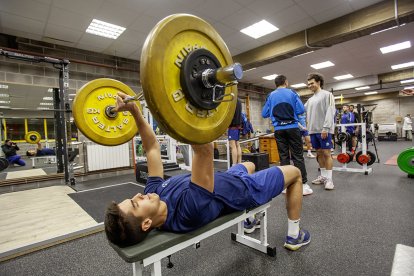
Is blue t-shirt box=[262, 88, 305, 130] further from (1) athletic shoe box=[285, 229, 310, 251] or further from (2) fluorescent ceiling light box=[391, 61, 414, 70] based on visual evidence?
(2) fluorescent ceiling light box=[391, 61, 414, 70]

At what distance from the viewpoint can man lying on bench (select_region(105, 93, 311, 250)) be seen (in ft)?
2.87

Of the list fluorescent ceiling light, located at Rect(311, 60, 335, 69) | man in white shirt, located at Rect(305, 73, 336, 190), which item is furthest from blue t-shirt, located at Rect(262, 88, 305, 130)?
fluorescent ceiling light, located at Rect(311, 60, 335, 69)

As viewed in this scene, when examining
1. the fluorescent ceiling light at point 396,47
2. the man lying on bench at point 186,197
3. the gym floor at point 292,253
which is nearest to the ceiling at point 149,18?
the fluorescent ceiling light at point 396,47

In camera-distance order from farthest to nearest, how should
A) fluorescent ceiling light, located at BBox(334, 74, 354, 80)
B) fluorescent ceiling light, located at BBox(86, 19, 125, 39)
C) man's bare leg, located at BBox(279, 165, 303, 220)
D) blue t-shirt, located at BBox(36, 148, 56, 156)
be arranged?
fluorescent ceiling light, located at BBox(334, 74, 354, 80)
blue t-shirt, located at BBox(36, 148, 56, 156)
fluorescent ceiling light, located at BBox(86, 19, 125, 39)
man's bare leg, located at BBox(279, 165, 303, 220)

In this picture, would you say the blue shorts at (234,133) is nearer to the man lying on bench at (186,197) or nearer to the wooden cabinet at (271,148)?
the wooden cabinet at (271,148)

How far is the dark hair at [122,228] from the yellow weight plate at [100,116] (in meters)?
0.75

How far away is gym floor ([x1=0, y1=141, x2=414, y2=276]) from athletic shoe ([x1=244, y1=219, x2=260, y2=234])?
0.12 metres

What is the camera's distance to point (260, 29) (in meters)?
4.25

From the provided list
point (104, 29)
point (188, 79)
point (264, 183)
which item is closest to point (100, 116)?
point (188, 79)

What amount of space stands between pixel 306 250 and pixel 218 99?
1.21 metres

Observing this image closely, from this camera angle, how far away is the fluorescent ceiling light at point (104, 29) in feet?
12.1

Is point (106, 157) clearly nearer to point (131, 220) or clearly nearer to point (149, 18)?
point (149, 18)

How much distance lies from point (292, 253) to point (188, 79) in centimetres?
128

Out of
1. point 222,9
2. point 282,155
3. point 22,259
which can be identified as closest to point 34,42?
point 222,9
